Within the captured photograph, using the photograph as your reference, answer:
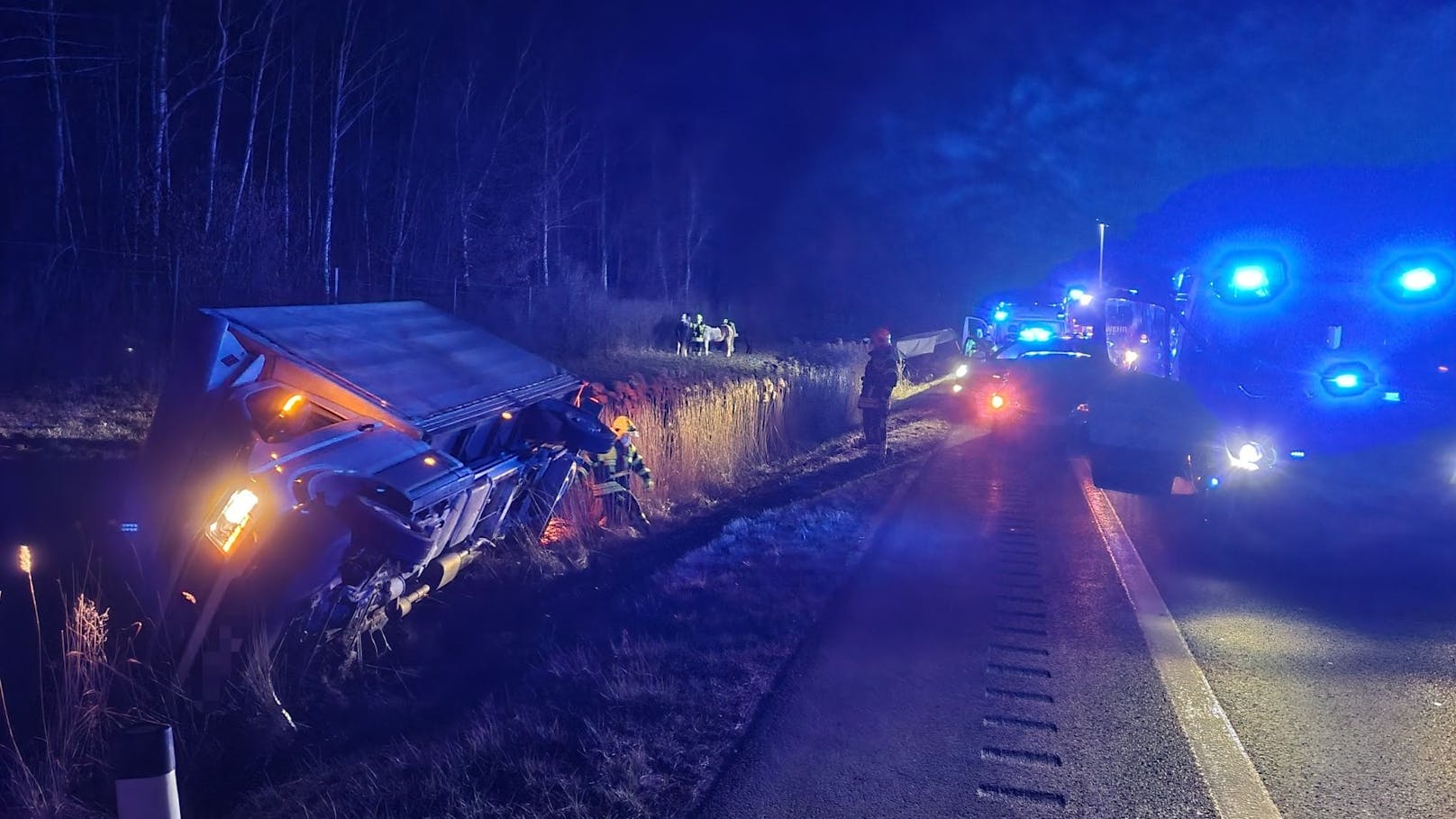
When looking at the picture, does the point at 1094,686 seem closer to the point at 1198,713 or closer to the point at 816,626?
the point at 1198,713

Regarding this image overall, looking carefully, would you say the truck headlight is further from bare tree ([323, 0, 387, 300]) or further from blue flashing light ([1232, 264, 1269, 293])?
bare tree ([323, 0, 387, 300])

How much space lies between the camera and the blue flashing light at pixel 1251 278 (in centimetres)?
1537

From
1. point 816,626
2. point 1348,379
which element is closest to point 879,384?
point 1348,379

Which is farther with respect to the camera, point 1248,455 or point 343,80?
point 343,80

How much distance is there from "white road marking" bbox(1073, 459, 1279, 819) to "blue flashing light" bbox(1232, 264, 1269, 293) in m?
9.25

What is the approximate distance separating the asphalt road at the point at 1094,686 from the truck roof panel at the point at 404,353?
2949 mm

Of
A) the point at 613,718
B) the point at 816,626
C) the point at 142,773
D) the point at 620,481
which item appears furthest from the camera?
the point at 620,481

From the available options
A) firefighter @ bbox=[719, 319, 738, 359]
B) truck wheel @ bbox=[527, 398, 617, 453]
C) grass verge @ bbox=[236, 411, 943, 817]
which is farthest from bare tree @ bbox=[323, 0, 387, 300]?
grass verge @ bbox=[236, 411, 943, 817]

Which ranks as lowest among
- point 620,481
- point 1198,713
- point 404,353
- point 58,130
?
point 1198,713

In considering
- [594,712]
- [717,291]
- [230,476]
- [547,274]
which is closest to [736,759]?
[594,712]

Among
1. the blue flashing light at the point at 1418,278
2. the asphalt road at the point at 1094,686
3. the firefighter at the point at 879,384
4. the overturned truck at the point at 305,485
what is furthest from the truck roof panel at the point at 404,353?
the blue flashing light at the point at 1418,278

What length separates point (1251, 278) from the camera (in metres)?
15.6

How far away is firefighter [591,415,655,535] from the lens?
863 centimetres

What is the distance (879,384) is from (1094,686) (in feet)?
29.1
